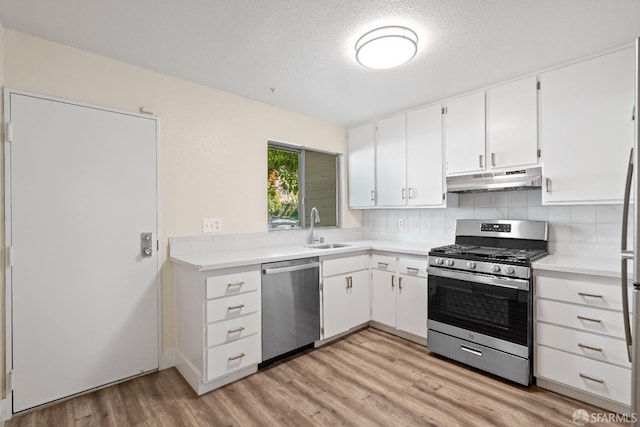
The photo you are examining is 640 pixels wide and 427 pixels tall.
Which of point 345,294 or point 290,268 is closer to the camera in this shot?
point 290,268

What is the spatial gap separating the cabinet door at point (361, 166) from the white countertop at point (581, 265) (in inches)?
72.9

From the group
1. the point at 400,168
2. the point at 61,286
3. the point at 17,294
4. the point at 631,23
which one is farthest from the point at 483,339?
the point at 17,294

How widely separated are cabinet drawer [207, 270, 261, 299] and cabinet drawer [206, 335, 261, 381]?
1.24ft

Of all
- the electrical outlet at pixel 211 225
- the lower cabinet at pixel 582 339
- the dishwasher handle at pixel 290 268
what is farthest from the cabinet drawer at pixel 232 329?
the lower cabinet at pixel 582 339

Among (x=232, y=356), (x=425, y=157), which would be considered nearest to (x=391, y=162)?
(x=425, y=157)

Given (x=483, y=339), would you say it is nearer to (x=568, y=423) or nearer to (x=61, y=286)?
(x=568, y=423)

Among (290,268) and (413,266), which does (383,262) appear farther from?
(290,268)

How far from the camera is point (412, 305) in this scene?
296 cm

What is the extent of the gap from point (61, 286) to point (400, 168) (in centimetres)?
310

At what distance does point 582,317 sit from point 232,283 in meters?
2.37

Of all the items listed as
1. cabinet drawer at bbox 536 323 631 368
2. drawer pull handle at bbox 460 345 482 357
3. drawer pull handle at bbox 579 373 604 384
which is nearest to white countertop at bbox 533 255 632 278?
cabinet drawer at bbox 536 323 631 368

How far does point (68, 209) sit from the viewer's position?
2.13 metres

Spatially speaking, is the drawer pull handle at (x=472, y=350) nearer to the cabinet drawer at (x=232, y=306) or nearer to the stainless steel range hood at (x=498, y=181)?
the stainless steel range hood at (x=498, y=181)

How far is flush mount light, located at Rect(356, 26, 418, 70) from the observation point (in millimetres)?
1919
